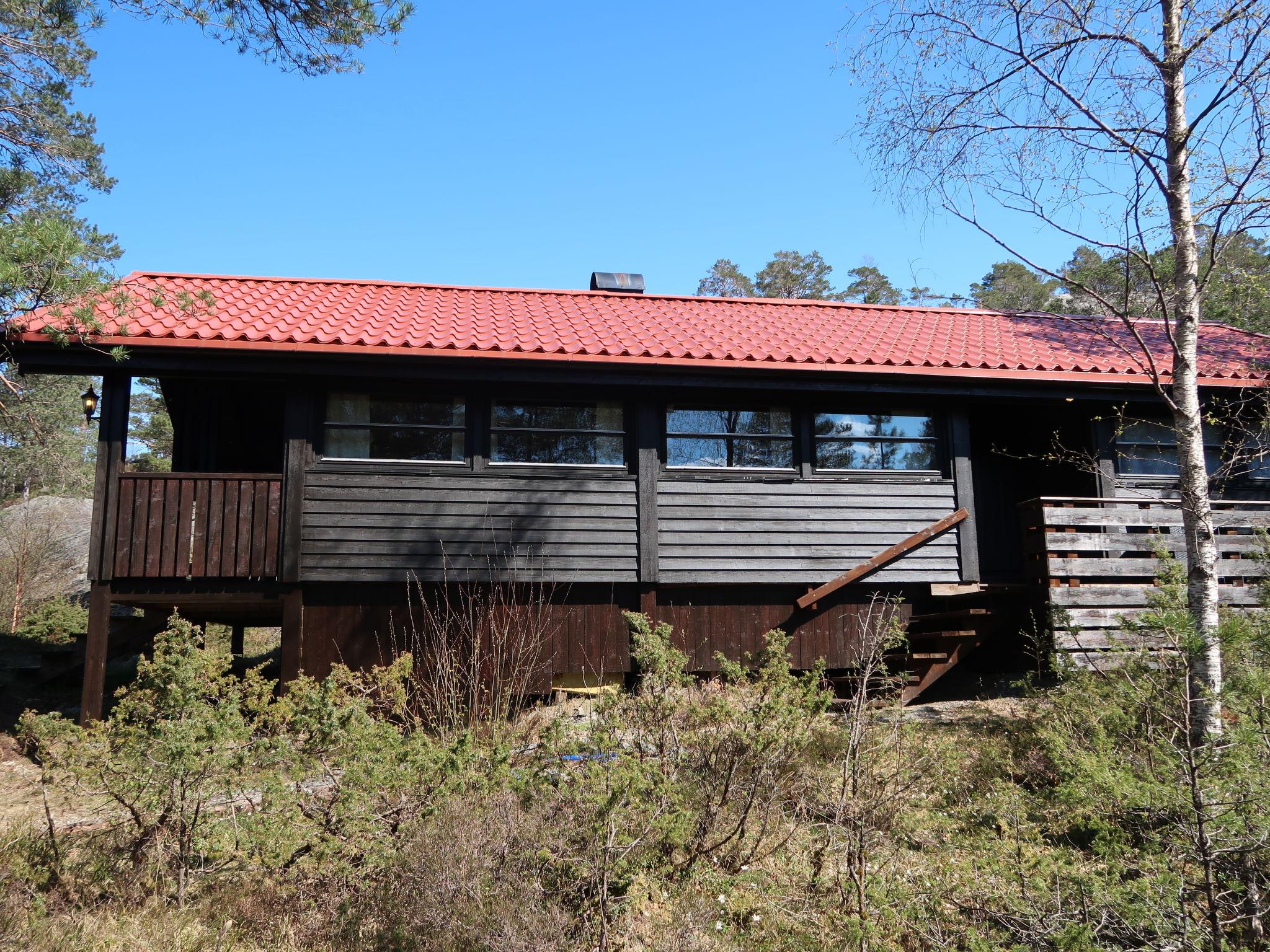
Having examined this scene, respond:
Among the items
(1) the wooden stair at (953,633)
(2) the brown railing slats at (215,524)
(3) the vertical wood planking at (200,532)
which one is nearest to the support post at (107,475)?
(3) the vertical wood planking at (200,532)

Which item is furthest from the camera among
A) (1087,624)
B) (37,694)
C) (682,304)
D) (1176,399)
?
(682,304)

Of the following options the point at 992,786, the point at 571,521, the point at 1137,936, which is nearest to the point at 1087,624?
the point at 992,786

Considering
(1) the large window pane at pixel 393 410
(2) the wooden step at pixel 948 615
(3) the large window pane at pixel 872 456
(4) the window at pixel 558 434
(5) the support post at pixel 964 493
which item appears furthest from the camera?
(3) the large window pane at pixel 872 456

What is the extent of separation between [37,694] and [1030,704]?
32.9 feet

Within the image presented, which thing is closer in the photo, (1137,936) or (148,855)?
(1137,936)

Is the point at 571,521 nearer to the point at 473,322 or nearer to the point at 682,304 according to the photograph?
the point at 473,322

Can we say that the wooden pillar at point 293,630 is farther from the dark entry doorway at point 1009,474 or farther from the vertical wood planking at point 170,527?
the dark entry doorway at point 1009,474

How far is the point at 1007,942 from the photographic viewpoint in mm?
4047

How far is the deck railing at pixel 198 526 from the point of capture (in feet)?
28.2

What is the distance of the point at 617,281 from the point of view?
13.9m

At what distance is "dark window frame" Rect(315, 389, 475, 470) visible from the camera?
362 inches

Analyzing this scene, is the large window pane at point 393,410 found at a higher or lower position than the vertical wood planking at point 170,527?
higher

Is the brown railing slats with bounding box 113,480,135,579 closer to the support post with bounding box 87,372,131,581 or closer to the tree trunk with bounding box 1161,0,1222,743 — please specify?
the support post with bounding box 87,372,131,581

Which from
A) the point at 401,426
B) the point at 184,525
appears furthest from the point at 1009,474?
the point at 184,525
